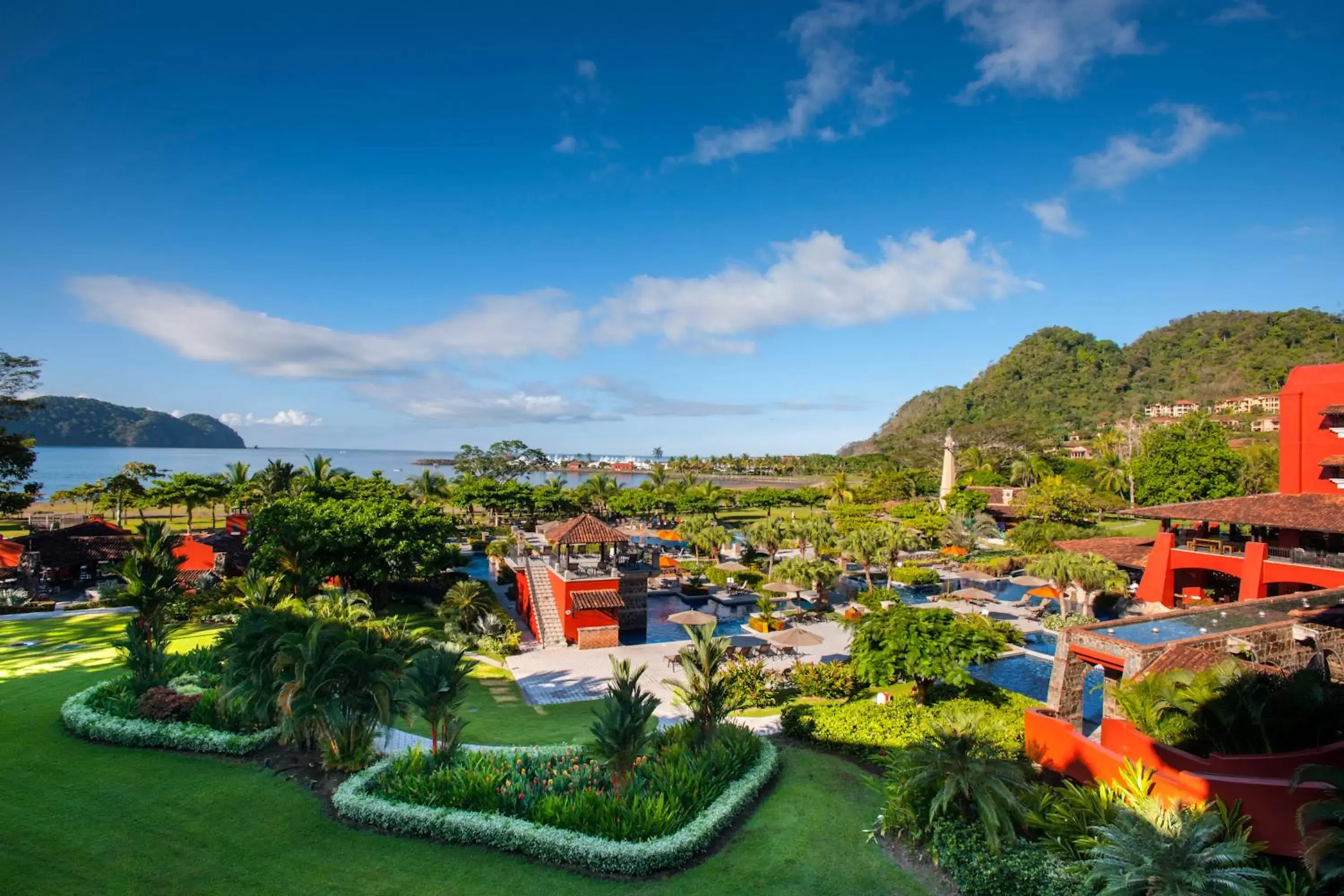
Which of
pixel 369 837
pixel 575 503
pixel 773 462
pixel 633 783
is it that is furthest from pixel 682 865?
pixel 773 462

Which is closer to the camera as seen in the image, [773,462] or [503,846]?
[503,846]

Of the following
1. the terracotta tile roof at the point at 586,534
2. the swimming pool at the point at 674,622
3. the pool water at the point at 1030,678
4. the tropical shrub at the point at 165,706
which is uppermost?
the terracotta tile roof at the point at 586,534

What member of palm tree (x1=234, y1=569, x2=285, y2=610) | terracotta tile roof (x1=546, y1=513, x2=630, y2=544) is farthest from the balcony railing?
palm tree (x1=234, y1=569, x2=285, y2=610)

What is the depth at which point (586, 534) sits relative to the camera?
2714 cm

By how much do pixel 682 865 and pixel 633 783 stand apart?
1.79 meters

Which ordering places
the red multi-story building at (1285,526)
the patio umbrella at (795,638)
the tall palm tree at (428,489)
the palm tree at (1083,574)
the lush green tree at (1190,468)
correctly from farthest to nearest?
1. the tall palm tree at (428,489)
2. the lush green tree at (1190,468)
3. the palm tree at (1083,574)
4. the red multi-story building at (1285,526)
5. the patio umbrella at (795,638)

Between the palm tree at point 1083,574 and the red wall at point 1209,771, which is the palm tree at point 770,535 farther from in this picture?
the red wall at point 1209,771

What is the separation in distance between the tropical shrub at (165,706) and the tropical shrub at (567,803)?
539cm

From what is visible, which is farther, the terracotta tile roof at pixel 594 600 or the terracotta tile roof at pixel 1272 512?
the terracotta tile roof at pixel 594 600

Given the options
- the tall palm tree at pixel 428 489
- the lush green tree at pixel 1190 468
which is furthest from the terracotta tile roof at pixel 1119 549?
the tall palm tree at pixel 428 489

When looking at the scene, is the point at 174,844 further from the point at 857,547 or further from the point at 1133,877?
the point at 857,547

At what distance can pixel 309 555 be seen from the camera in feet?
88.0

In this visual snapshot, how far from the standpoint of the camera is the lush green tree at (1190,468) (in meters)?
46.2

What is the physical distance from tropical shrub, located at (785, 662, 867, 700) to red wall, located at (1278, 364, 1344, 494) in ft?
68.0
